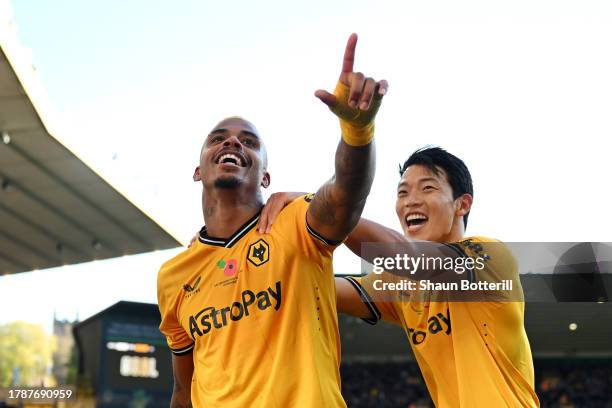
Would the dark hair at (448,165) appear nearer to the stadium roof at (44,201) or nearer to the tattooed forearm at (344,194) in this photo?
the tattooed forearm at (344,194)

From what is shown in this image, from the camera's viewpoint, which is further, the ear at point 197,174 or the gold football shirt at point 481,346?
the ear at point 197,174

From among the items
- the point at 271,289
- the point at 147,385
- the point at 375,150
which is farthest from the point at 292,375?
the point at 147,385

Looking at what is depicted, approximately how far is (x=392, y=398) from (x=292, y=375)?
3293 cm

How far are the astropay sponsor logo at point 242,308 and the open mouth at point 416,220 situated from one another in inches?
42.3

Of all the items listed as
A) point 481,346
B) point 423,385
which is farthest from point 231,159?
point 423,385

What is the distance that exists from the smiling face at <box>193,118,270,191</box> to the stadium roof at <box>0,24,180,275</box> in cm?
981

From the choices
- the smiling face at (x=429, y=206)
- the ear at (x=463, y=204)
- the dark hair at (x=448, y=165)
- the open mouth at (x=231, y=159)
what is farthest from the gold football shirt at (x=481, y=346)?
the open mouth at (x=231, y=159)

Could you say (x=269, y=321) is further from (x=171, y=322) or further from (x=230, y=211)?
(x=171, y=322)

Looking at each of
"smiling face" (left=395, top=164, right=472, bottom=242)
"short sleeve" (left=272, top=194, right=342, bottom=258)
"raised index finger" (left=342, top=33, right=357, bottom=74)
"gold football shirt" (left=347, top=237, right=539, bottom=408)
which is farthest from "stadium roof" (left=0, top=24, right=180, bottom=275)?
"raised index finger" (left=342, top=33, right=357, bottom=74)

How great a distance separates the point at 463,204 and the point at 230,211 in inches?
57.0

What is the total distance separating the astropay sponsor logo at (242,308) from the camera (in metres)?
3.30

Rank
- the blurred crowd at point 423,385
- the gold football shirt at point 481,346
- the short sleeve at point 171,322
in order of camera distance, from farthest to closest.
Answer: the blurred crowd at point 423,385 < the short sleeve at point 171,322 < the gold football shirt at point 481,346

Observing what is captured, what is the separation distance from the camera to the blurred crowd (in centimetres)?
3250

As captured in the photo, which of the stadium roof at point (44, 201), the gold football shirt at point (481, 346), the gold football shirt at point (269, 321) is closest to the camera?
the gold football shirt at point (269, 321)
